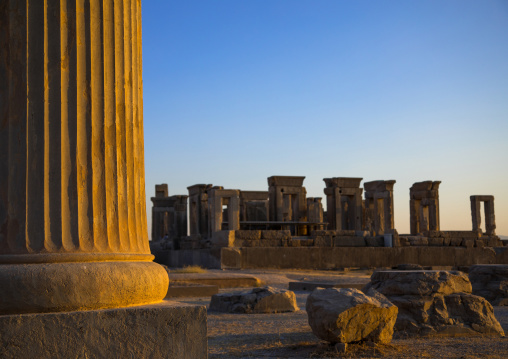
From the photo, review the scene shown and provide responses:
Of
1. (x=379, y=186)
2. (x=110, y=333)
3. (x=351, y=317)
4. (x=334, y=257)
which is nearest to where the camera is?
(x=110, y=333)

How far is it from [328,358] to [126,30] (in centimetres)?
369

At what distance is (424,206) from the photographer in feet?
118

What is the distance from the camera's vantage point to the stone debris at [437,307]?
24.0 ft

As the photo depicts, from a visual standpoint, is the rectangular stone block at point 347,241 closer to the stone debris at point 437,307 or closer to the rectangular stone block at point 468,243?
the rectangular stone block at point 468,243

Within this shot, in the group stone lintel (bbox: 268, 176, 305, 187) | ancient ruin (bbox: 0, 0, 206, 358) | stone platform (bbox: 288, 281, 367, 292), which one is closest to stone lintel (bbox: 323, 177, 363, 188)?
stone lintel (bbox: 268, 176, 305, 187)

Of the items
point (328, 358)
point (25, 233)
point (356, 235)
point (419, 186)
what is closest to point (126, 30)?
point (25, 233)

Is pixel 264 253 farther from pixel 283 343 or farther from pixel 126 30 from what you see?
pixel 126 30

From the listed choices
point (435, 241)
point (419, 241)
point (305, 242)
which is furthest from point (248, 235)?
point (435, 241)

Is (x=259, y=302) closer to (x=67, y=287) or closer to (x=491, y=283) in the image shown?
(x=491, y=283)

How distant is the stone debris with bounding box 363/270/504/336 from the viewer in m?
7.30

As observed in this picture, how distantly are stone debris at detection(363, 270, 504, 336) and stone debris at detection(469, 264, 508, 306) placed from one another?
3.89 meters

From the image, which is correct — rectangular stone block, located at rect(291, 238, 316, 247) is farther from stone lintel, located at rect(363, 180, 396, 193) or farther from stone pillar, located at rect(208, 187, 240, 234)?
stone lintel, located at rect(363, 180, 396, 193)

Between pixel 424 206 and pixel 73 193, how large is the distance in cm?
3452

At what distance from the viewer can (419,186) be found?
35.0m
